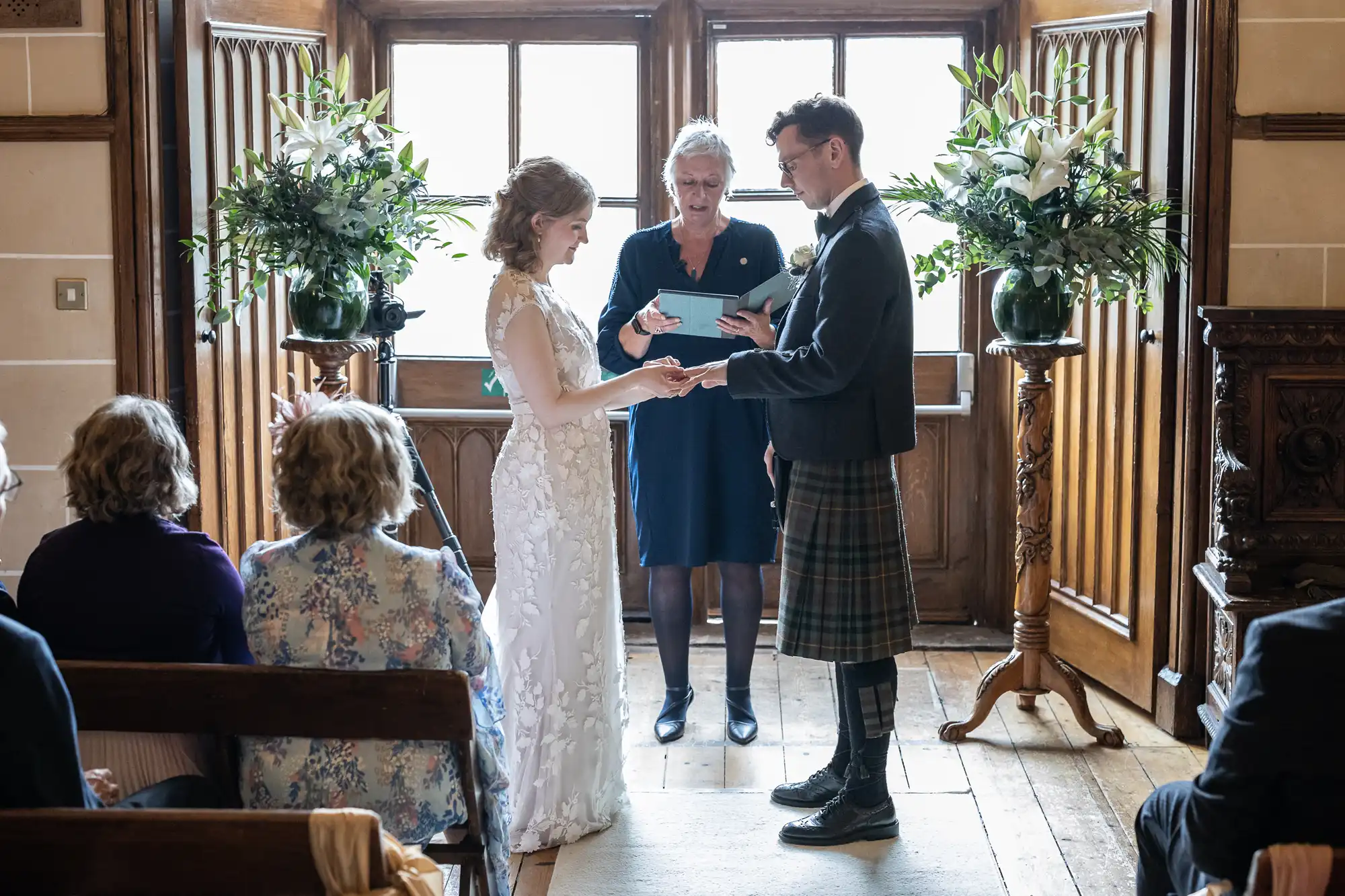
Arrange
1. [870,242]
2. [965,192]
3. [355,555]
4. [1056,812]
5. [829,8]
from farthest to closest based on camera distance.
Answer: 1. [829,8]
2. [965,192]
3. [1056,812]
4. [870,242]
5. [355,555]

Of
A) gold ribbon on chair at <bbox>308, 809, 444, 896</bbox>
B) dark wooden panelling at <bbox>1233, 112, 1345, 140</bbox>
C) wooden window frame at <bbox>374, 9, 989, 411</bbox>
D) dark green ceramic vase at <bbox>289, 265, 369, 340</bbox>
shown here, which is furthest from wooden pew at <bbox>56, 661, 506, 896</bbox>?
wooden window frame at <bbox>374, 9, 989, 411</bbox>

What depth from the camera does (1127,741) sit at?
362 centimetres

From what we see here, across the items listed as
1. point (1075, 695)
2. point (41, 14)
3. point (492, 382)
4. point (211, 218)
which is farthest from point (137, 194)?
point (1075, 695)

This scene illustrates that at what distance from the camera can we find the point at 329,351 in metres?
3.64

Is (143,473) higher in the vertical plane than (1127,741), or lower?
Result: higher

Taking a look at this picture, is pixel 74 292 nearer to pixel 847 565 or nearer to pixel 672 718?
pixel 672 718

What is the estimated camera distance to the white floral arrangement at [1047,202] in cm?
331

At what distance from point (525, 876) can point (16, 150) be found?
232cm

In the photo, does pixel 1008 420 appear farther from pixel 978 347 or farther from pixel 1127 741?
pixel 1127 741

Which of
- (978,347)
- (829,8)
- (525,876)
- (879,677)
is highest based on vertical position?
(829,8)

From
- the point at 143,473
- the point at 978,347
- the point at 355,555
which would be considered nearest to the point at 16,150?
the point at 143,473

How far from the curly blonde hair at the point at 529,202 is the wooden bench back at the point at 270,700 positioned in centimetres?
116

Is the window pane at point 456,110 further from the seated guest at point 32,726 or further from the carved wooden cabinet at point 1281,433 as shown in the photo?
the seated guest at point 32,726

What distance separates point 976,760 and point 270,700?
2012mm
